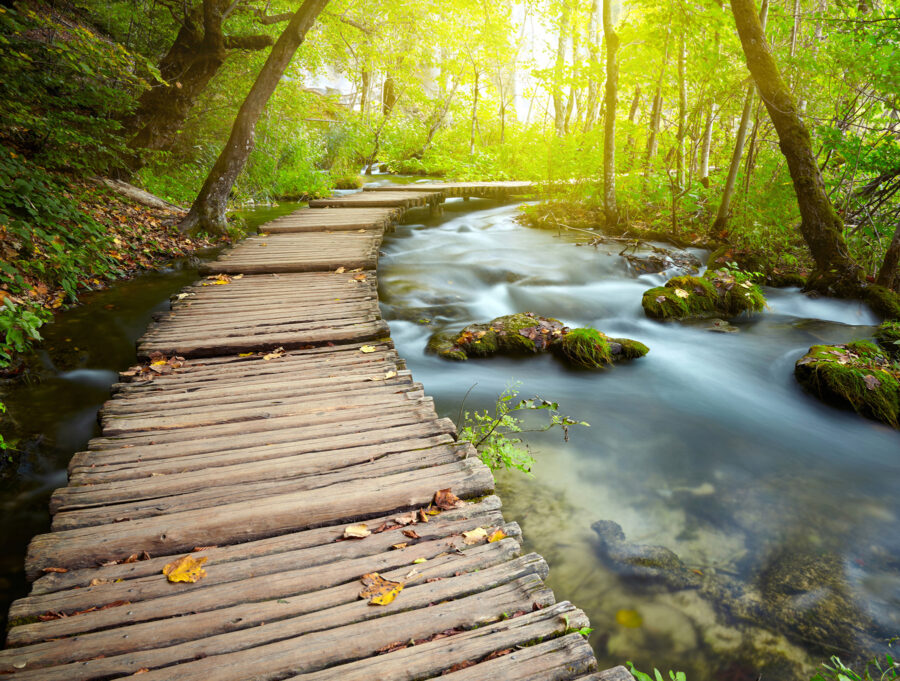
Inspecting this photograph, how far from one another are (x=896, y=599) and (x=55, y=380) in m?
6.72

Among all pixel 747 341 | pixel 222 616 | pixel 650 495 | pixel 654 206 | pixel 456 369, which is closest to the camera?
pixel 222 616

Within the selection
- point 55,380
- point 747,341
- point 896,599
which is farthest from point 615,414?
point 55,380

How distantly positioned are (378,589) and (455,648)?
38cm

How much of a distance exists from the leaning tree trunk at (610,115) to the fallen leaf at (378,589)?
9.76 metres

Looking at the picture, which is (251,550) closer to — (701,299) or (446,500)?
(446,500)

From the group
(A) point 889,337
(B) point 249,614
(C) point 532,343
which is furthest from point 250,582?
(A) point 889,337

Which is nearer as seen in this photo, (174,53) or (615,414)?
(615,414)

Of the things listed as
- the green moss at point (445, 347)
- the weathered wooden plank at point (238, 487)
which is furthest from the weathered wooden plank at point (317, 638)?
the green moss at point (445, 347)

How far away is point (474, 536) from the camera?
2.12m

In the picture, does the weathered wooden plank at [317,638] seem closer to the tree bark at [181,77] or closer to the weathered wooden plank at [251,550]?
the weathered wooden plank at [251,550]

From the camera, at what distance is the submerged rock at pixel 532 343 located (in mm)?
5703

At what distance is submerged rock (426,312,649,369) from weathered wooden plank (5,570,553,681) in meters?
3.94

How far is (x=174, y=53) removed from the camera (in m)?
9.28

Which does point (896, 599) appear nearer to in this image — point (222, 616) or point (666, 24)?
point (222, 616)
